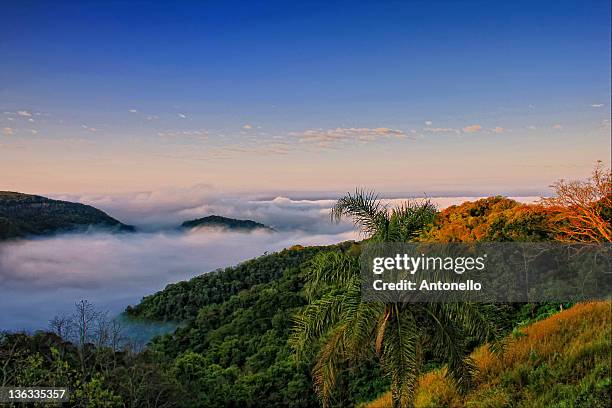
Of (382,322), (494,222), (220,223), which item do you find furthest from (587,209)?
(220,223)

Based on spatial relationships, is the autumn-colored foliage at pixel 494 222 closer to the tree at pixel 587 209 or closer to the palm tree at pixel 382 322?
the tree at pixel 587 209

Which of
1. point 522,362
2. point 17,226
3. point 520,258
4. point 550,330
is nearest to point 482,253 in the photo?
point 520,258

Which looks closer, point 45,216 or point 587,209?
point 587,209

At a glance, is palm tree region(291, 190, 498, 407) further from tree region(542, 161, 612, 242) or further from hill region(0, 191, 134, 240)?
hill region(0, 191, 134, 240)

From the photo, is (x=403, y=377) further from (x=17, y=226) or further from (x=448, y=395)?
(x=17, y=226)

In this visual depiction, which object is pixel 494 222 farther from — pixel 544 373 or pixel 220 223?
pixel 220 223

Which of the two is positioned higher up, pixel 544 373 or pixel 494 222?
pixel 494 222

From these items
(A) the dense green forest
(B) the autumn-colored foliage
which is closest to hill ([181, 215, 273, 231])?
(A) the dense green forest
